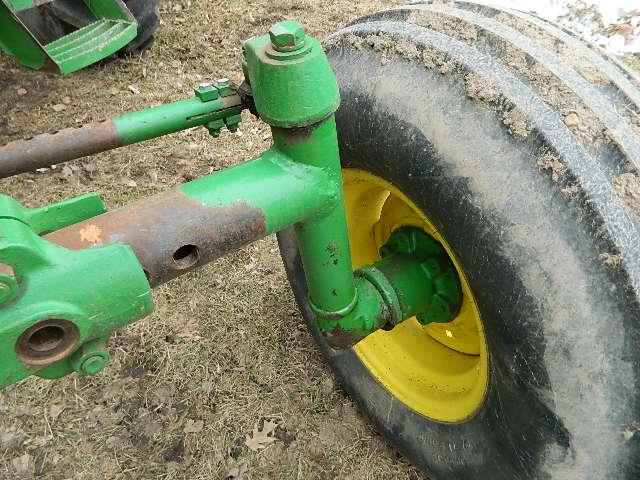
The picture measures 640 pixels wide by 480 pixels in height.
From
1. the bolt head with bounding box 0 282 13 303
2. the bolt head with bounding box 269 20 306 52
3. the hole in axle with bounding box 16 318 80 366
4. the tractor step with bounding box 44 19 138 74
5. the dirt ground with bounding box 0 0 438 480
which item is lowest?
the dirt ground with bounding box 0 0 438 480

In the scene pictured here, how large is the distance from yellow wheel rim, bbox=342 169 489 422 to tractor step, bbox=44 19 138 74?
167 cm

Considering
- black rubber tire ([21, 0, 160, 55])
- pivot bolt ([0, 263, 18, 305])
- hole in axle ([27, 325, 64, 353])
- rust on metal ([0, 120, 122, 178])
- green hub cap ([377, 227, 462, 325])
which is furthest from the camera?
black rubber tire ([21, 0, 160, 55])

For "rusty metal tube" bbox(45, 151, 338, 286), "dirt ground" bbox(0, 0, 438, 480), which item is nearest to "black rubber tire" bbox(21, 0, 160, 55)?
"dirt ground" bbox(0, 0, 438, 480)

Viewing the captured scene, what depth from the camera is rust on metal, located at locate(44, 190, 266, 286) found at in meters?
1.14

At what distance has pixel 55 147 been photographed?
145cm

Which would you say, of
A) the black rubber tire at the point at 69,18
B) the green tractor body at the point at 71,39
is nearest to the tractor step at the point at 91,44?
the green tractor body at the point at 71,39

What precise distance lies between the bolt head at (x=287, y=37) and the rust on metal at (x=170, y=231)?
307mm

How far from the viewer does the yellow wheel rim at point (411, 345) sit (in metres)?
1.66

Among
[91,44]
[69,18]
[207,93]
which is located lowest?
[69,18]

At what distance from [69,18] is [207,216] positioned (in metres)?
3.00

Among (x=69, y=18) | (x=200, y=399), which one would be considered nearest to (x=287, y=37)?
(x=200, y=399)

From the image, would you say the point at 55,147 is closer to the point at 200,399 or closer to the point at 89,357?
the point at 89,357

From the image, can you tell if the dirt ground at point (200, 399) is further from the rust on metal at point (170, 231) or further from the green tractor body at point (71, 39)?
the rust on metal at point (170, 231)

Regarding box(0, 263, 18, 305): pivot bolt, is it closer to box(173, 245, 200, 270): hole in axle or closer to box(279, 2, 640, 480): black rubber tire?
box(173, 245, 200, 270): hole in axle
